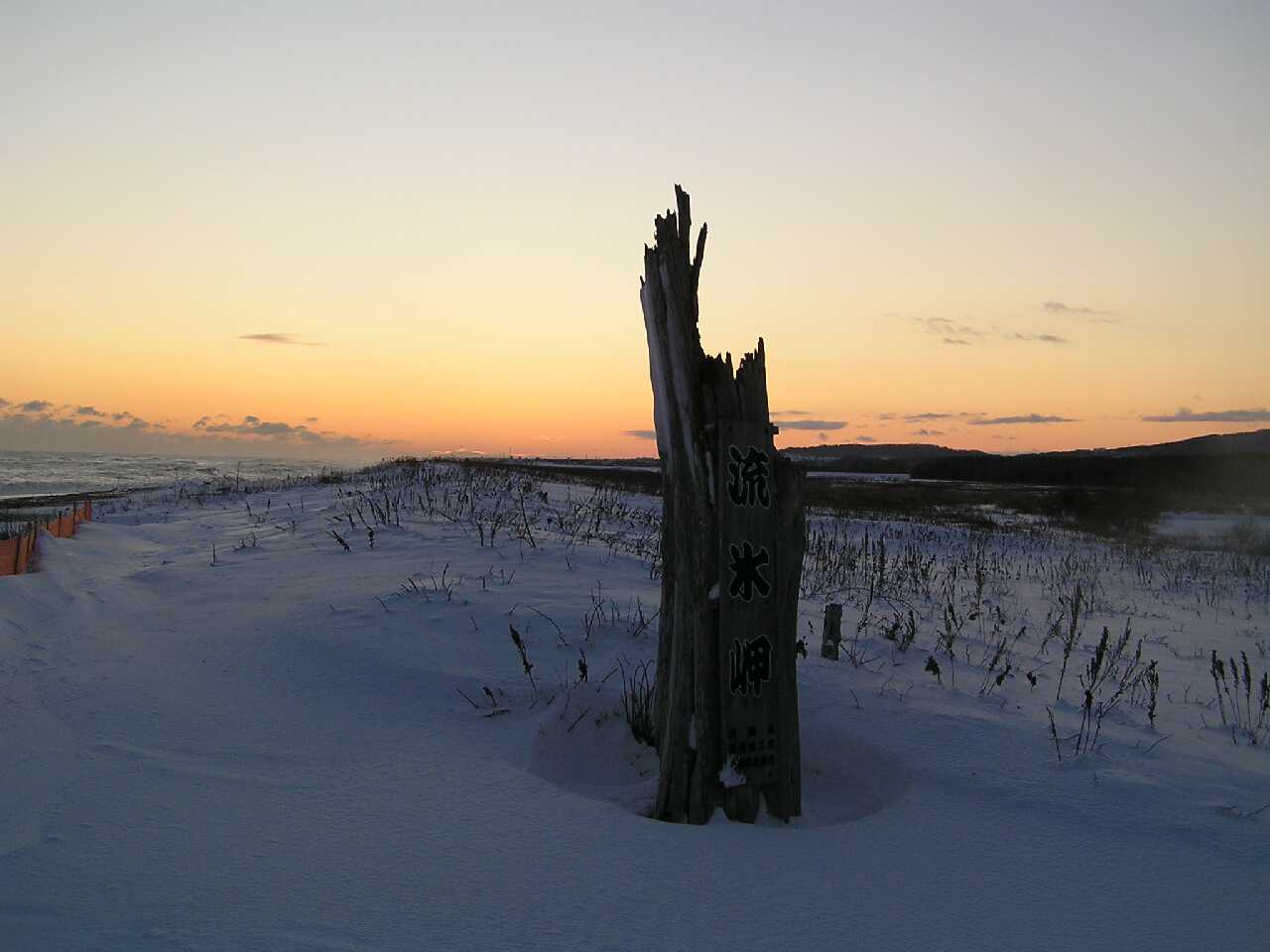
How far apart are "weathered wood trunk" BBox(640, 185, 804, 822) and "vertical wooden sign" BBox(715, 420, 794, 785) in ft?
0.06

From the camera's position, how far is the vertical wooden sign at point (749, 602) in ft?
9.95

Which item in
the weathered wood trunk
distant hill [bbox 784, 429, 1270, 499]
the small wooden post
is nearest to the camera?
the weathered wood trunk

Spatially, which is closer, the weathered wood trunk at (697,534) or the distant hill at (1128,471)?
the weathered wood trunk at (697,534)

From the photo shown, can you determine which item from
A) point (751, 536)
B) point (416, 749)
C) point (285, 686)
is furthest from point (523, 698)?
point (751, 536)

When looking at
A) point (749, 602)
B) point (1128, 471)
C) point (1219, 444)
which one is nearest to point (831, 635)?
point (749, 602)

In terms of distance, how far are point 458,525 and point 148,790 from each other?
6052 millimetres

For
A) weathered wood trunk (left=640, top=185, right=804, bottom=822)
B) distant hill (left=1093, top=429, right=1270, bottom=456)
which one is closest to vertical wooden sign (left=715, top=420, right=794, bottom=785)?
weathered wood trunk (left=640, top=185, right=804, bottom=822)

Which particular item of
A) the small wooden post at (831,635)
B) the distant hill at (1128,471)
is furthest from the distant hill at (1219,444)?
the small wooden post at (831,635)

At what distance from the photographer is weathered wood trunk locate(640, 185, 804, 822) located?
3012 mm

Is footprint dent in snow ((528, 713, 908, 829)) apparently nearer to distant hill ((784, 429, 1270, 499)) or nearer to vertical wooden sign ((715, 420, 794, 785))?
vertical wooden sign ((715, 420, 794, 785))

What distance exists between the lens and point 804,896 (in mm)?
2346

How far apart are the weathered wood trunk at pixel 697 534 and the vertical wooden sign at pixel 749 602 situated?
18mm

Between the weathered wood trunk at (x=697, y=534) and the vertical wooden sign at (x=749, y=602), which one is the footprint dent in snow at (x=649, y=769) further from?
the vertical wooden sign at (x=749, y=602)

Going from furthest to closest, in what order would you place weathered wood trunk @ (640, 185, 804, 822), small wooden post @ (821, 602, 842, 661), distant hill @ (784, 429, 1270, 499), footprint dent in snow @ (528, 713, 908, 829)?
distant hill @ (784, 429, 1270, 499) < small wooden post @ (821, 602, 842, 661) < footprint dent in snow @ (528, 713, 908, 829) < weathered wood trunk @ (640, 185, 804, 822)
